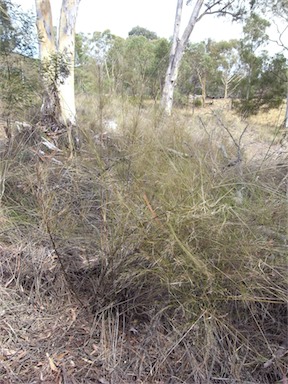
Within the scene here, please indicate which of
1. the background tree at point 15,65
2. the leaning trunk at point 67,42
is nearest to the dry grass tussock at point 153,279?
the background tree at point 15,65

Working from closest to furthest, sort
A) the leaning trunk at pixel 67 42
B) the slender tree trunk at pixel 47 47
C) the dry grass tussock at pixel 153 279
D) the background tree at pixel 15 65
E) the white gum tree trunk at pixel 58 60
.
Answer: the dry grass tussock at pixel 153 279, the background tree at pixel 15 65, the white gum tree trunk at pixel 58 60, the slender tree trunk at pixel 47 47, the leaning trunk at pixel 67 42

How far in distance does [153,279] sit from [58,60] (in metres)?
3.02

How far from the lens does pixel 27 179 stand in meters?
2.50

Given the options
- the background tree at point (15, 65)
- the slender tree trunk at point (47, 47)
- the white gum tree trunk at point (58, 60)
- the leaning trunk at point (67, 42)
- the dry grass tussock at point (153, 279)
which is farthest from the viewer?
the leaning trunk at point (67, 42)

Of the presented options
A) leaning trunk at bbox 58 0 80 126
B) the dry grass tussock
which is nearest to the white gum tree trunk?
leaning trunk at bbox 58 0 80 126

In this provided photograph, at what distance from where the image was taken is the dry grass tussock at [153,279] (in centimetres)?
157

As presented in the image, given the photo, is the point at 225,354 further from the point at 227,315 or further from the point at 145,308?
the point at 145,308

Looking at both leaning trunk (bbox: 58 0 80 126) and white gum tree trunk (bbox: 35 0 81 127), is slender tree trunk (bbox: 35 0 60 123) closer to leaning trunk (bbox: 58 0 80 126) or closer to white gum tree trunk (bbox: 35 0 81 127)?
white gum tree trunk (bbox: 35 0 81 127)

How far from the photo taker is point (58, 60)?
148 inches

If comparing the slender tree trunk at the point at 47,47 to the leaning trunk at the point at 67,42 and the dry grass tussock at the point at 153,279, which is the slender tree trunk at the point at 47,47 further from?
the dry grass tussock at the point at 153,279

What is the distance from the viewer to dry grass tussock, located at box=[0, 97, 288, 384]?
61.8 inches

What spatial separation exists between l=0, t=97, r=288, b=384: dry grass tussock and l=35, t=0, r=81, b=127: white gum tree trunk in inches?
77.1

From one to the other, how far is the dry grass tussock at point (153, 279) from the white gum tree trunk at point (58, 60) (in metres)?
1.96

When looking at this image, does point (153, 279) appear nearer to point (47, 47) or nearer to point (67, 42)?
point (47, 47)
